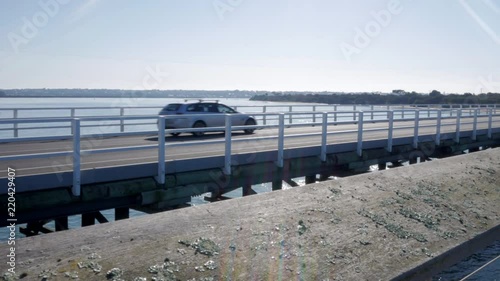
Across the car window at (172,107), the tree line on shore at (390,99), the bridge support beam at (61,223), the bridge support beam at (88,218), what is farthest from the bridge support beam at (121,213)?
the tree line on shore at (390,99)

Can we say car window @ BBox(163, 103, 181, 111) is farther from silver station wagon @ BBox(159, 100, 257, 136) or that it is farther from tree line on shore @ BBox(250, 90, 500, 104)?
tree line on shore @ BBox(250, 90, 500, 104)

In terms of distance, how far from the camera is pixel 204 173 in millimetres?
11672

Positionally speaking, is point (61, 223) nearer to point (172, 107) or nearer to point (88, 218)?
point (88, 218)

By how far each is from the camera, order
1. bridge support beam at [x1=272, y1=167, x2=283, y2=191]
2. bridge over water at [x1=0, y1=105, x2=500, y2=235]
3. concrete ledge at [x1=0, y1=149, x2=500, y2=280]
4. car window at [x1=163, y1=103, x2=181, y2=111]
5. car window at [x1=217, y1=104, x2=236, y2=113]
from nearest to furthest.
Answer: concrete ledge at [x1=0, y1=149, x2=500, y2=280], bridge over water at [x1=0, y1=105, x2=500, y2=235], bridge support beam at [x1=272, y1=167, x2=283, y2=191], car window at [x1=163, y1=103, x2=181, y2=111], car window at [x1=217, y1=104, x2=236, y2=113]

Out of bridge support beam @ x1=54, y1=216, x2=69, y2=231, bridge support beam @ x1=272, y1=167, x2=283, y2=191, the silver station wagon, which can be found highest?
the silver station wagon

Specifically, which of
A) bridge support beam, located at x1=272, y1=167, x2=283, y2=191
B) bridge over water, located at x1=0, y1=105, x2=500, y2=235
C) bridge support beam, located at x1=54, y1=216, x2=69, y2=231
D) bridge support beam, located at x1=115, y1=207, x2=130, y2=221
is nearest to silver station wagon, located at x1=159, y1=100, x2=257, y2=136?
bridge over water, located at x1=0, y1=105, x2=500, y2=235

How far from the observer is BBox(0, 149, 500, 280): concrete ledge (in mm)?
6395

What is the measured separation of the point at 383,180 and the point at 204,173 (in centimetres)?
388

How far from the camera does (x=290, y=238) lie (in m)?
8.05

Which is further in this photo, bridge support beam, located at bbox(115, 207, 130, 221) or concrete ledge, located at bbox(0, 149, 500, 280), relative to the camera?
bridge support beam, located at bbox(115, 207, 130, 221)

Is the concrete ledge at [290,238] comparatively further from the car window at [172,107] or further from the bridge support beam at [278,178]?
the car window at [172,107]

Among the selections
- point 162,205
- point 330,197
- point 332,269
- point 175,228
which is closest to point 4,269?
point 175,228

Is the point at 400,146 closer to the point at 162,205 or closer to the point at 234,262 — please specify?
the point at 162,205

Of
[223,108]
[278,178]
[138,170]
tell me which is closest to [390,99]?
[223,108]
